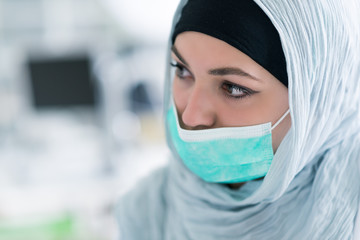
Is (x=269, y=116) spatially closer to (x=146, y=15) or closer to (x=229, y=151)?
(x=229, y=151)

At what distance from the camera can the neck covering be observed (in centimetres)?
68

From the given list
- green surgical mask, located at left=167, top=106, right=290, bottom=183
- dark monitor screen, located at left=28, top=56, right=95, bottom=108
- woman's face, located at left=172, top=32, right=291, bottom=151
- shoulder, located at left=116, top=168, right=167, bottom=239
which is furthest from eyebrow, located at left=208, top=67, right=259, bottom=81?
dark monitor screen, located at left=28, top=56, right=95, bottom=108

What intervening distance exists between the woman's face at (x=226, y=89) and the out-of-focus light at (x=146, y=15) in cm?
264

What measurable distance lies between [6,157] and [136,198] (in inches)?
80.8

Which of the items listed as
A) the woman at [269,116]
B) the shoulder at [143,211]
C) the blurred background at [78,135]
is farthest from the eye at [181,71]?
the blurred background at [78,135]

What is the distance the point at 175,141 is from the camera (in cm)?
86

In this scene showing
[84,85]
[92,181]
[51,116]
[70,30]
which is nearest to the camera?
[92,181]

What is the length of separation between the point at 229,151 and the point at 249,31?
0.24m

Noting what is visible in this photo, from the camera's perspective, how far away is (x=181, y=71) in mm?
850

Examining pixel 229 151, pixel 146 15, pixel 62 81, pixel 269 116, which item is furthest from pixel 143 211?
pixel 146 15

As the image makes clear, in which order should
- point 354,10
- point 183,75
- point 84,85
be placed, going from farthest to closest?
point 84,85 < point 183,75 < point 354,10

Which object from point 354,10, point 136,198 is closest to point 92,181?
point 136,198

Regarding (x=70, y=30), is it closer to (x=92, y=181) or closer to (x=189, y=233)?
(x=92, y=181)

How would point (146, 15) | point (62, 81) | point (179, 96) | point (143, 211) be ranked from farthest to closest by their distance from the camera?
point (146, 15) → point (62, 81) → point (143, 211) → point (179, 96)
